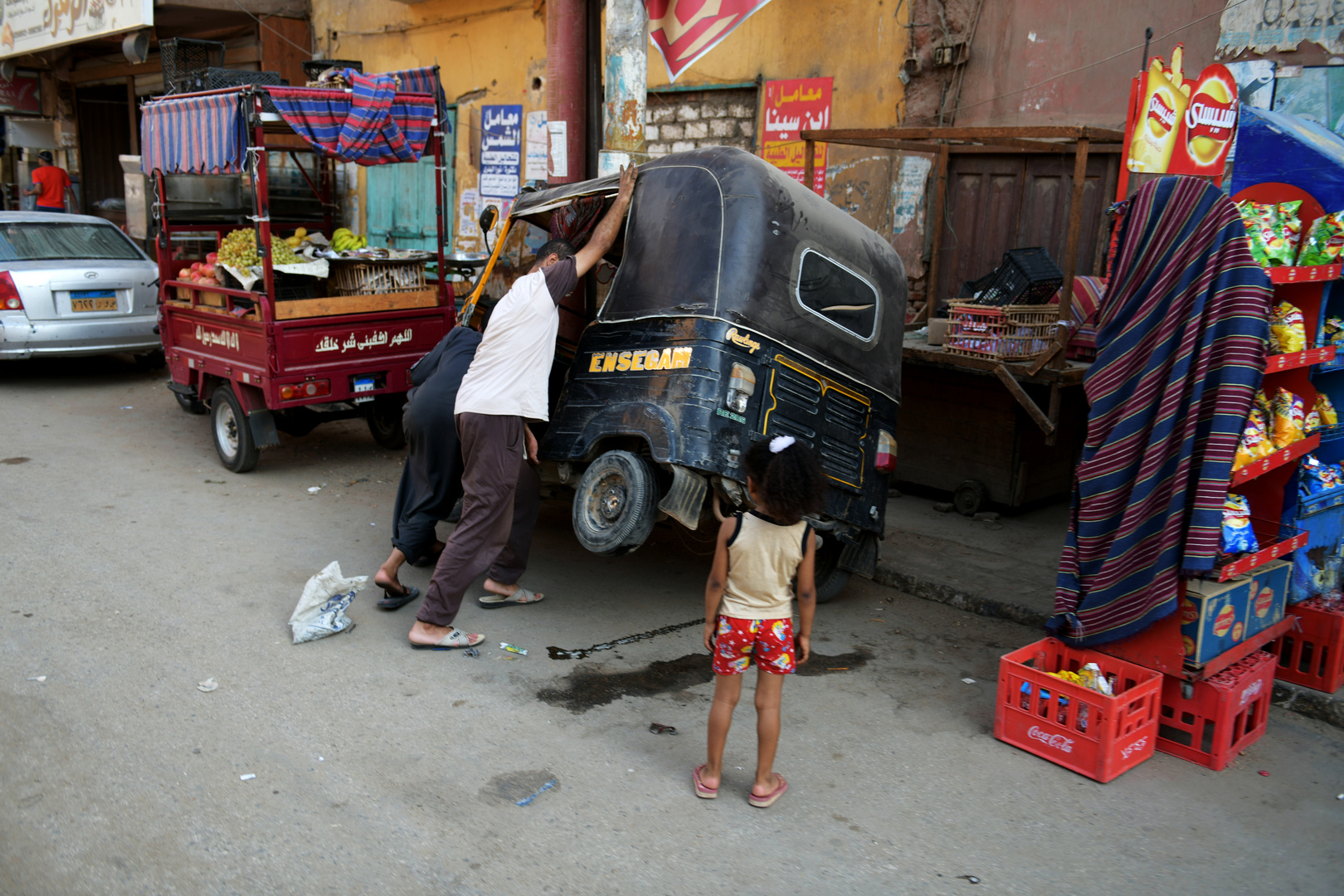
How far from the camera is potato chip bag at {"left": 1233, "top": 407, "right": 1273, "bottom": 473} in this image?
383 cm

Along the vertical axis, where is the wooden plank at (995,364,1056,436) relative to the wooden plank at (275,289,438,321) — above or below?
below

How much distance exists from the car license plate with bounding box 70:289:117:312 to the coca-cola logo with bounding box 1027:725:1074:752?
9.85m

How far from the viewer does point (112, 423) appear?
8.92m

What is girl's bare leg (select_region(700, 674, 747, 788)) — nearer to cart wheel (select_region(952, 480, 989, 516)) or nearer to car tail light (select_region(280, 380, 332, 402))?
cart wheel (select_region(952, 480, 989, 516))

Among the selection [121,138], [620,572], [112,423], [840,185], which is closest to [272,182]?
[112,423]

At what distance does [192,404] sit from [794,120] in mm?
5934

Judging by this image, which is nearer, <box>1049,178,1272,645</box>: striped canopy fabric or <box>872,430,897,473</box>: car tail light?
<box>1049,178,1272,645</box>: striped canopy fabric

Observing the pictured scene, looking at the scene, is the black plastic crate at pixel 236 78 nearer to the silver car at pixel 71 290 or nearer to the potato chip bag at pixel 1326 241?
the silver car at pixel 71 290

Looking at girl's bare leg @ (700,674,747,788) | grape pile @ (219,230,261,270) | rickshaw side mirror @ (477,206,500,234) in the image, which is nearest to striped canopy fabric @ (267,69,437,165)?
grape pile @ (219,230,261,270)

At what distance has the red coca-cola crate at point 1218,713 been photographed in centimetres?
379

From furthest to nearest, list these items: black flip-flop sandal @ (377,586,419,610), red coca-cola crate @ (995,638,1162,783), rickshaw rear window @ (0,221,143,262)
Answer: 1. rickshaw rear window @ (0,221,143,262)
2. black flip-flop sandal @ (377,586,419,610)
3. red coca-cola crate @ (995,638,1162,783)

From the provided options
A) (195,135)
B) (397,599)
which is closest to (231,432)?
(195,135)

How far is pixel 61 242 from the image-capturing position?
34.2 ft

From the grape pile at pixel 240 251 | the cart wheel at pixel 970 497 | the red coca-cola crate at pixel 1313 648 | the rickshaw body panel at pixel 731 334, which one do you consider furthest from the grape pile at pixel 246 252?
the red coca-cola crate at pixel 1313 648
